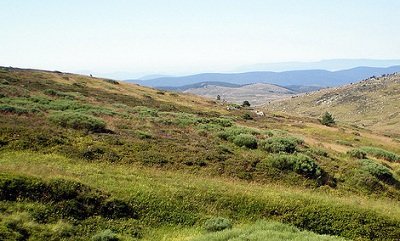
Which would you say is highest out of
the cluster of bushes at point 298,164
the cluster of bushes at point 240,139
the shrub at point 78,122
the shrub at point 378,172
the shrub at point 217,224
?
the shrub at point 78,122

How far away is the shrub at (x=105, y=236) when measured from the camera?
14.2 meters

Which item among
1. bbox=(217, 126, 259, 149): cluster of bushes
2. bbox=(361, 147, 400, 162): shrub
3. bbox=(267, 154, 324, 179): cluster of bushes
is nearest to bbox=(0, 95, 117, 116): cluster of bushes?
bbox=(217, 126, 259, 149): cluster of bushes

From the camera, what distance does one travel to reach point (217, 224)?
54.7 ft

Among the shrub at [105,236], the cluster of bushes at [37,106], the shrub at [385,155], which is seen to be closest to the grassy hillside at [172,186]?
the shrub at [105,236]

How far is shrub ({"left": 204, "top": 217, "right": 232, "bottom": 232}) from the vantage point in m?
16.5

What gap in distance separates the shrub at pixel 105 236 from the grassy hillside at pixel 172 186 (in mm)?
39

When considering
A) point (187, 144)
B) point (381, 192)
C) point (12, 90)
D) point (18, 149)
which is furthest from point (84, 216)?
point (12, 90)

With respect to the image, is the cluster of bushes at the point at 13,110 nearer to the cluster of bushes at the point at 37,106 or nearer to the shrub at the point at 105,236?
the cluster of bushes at the point at 37,106

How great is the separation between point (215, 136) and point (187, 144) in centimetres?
462

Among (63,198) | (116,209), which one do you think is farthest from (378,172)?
(63,198)

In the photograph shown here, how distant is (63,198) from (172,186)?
5413mm

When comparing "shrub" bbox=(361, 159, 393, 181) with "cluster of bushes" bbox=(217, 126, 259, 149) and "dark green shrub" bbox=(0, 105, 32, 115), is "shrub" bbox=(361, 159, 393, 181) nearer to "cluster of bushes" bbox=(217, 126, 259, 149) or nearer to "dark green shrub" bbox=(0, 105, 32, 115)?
"cluster of bushes" bbox=(217, 126, 259, 149)

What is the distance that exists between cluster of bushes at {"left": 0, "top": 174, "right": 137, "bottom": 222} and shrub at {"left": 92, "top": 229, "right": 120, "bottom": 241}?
1.54 m

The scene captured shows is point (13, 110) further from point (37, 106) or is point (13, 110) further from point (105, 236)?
point (105, 236)
